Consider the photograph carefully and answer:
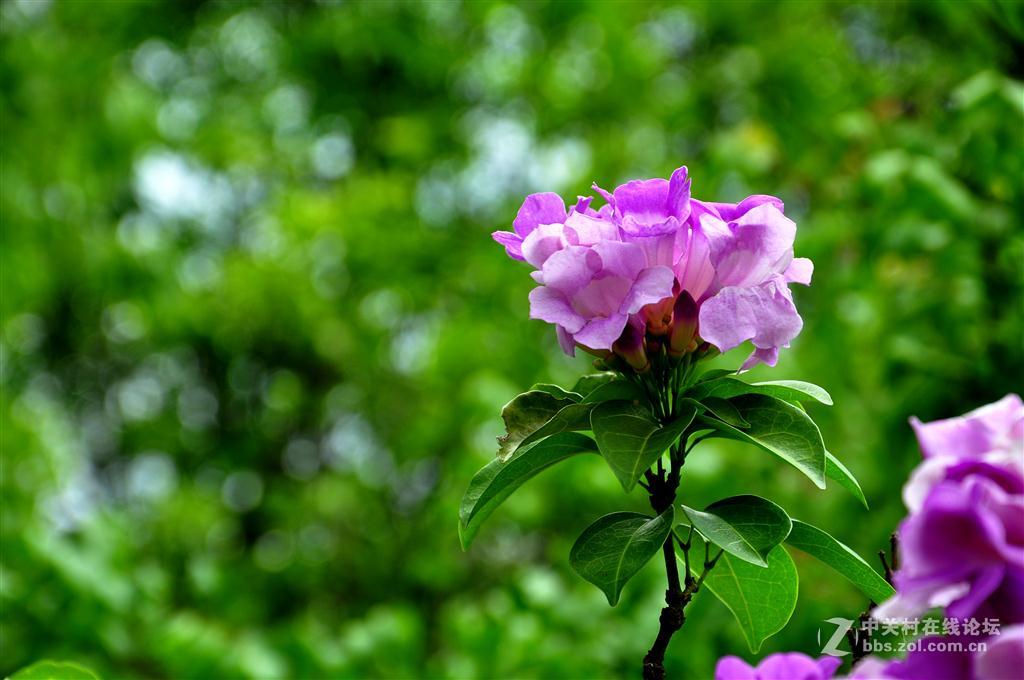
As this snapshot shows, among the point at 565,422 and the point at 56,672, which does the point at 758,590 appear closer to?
the point at 565,422

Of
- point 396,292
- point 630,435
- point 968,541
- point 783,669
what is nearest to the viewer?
point 968,541

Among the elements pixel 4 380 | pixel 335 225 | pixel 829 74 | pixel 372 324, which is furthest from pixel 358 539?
pixel 829 74

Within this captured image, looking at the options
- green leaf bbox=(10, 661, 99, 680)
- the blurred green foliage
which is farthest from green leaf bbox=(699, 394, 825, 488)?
the blurred green foliage

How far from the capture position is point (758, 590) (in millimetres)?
735

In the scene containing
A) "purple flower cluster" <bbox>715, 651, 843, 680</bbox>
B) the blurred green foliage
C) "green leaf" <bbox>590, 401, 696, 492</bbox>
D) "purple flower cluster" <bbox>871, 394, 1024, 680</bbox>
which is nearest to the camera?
"purple flower cluster" <bbox>871, 394, 1024, 680</bbox>

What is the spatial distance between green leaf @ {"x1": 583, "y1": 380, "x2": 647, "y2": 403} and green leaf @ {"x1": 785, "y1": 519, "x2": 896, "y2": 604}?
0.44ft

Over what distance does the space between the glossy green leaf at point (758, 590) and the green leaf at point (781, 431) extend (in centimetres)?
9

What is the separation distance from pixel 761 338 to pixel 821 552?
0.17 meters

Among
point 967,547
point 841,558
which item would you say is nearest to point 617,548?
point 841,558

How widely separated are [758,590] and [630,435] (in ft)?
0.55

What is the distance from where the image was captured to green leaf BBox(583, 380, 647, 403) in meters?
0.70

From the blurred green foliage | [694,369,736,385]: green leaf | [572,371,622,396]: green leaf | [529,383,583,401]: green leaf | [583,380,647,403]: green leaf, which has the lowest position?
[583,380,647,403]: green leaf

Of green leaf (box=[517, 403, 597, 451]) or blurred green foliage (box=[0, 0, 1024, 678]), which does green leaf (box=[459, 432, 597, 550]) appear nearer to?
green leaf (box=[517, 403, 597, 451])

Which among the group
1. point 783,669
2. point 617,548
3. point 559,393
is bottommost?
point 783,669
